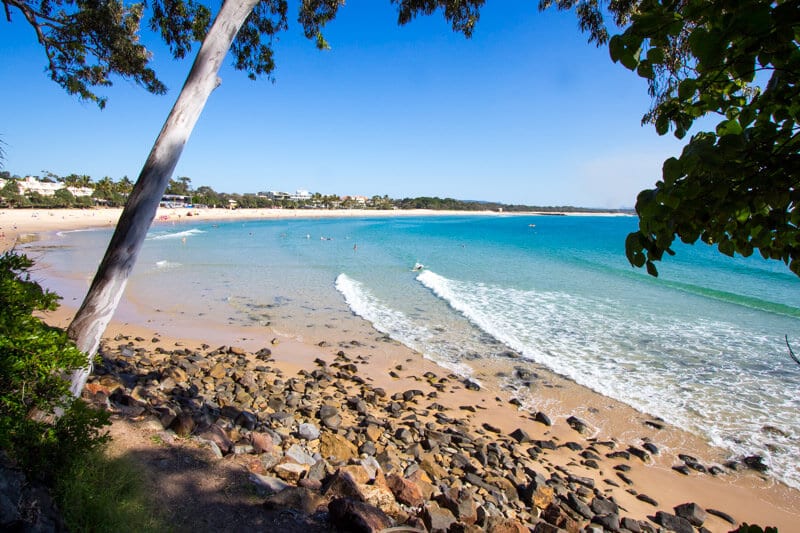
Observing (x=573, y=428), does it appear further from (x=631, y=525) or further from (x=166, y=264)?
(x=166, y=264)

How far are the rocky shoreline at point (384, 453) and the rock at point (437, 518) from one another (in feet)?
0.04

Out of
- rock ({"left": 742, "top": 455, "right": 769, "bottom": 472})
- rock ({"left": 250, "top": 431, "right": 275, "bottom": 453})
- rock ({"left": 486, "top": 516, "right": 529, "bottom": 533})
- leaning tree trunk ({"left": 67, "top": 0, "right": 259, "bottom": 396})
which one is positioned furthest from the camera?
rock ({"left": 742, "top": 455, "right": 769, "bottom": 472})

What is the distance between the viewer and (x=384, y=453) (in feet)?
17.5

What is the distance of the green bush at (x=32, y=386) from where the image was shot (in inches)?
100

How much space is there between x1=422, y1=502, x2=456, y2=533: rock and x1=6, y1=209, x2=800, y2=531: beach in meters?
1.03

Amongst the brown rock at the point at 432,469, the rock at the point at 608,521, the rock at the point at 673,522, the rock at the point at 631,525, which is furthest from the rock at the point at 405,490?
the rock at the point at 673,522

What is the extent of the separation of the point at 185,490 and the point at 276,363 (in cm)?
590

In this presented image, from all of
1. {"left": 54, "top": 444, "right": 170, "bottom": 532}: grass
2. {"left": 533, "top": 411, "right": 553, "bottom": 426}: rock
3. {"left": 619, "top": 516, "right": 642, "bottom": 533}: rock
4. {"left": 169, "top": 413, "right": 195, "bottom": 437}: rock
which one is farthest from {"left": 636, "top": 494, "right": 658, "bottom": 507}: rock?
{"left": 169, "top": 413, "right": 195, "bottom": 437}: rock

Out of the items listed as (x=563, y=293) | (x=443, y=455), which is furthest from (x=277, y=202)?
(x=443, y=455)

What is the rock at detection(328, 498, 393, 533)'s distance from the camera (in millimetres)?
3230

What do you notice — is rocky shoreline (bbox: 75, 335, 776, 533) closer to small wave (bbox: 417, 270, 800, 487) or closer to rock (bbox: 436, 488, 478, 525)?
rock (bbox: 436, 488, 478, 525)

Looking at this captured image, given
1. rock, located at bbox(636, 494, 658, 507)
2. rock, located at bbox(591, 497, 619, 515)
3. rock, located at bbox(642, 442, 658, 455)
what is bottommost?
rock, located at bbox(642, 442, 658, 455)

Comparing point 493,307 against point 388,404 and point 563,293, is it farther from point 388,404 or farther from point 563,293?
point 388,404

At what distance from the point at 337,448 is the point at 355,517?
208cm
